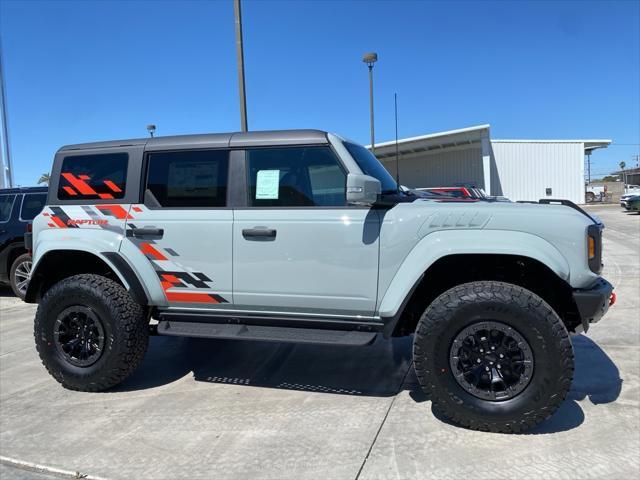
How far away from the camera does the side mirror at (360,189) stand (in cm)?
316

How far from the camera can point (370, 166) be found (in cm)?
401

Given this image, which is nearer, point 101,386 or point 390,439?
point 390,439

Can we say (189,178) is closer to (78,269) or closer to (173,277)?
(173,277)

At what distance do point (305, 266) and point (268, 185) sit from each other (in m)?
0.69

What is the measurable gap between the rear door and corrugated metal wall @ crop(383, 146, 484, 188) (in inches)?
1204

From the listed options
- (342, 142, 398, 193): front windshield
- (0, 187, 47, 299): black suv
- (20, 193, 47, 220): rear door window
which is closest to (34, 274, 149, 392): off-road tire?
(342, 142, 398, 193): front windshield

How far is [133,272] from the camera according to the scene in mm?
3904

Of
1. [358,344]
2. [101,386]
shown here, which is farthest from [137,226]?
[358,344]

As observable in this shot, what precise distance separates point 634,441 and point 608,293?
901mm

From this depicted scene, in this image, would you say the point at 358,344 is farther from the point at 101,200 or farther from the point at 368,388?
the point at 101,200

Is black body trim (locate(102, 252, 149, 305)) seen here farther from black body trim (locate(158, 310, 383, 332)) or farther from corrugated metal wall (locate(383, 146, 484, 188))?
corrugated metal wall (locate(383, 146, 484, 188))

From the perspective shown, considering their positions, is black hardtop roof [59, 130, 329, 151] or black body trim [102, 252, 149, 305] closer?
black hardtop roof [59, 130, 329, 151]

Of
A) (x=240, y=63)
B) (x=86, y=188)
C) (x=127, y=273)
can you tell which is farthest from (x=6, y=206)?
(x=127, y=273)

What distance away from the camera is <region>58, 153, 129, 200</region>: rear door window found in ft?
13.3
